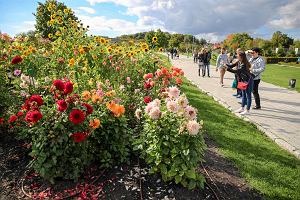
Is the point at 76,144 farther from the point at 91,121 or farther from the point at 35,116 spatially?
the point at 35,116

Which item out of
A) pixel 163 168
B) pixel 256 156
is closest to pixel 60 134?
pixel 163 168

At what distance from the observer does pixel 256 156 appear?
5.38 metres

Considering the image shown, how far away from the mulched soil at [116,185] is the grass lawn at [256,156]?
32 cm

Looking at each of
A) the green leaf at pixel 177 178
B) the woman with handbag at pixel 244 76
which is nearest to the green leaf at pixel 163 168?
the green leaf at pixel 177 178

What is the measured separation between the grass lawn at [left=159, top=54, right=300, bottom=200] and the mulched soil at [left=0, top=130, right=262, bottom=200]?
0.32 m

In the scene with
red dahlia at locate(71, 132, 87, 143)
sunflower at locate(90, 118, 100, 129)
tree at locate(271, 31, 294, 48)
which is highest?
tree at locate(271, 31, 294, 48)

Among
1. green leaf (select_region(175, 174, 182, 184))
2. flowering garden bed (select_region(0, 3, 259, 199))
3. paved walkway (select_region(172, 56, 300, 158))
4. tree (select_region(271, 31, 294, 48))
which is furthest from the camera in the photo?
tree (select_region(271, 31, 294, 48))

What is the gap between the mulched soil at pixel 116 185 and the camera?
3.76 m

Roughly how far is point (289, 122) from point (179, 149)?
5.35 meters

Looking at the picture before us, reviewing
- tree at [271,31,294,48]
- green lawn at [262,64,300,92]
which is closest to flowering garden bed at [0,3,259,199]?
green lawn at [262,64,300,92]

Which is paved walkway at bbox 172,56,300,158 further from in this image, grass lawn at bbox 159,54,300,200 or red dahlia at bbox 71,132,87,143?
red dahlia at bbox 71,132,87,143

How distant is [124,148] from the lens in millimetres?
4438

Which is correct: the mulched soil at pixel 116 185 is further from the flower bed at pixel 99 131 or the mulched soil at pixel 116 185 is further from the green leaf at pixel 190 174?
the green leaf at pixel 190 174

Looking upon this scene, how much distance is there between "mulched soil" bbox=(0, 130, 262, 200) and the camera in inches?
148
